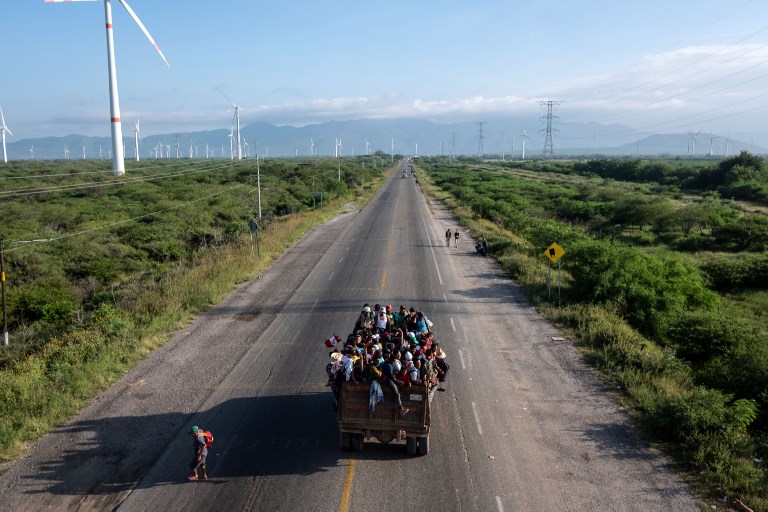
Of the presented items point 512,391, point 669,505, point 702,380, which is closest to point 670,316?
point 702,380

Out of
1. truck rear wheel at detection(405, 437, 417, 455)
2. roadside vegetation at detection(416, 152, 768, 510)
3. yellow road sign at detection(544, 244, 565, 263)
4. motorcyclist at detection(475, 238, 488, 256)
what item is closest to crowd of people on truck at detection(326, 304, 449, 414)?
truck rear wheel at detection(405, 437, 417, 455)

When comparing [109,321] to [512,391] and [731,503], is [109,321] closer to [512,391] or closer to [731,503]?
[512,391]

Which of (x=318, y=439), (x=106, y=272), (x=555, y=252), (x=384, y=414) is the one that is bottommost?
(x=106, y=272)

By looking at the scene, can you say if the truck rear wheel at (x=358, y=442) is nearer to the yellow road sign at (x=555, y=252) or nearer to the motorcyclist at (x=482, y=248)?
the yellow road sign at (x=555, y=252)

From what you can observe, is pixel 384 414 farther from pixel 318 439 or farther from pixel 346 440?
pixel 318 439

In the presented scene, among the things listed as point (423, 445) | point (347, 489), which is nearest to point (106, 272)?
point (423, 445)

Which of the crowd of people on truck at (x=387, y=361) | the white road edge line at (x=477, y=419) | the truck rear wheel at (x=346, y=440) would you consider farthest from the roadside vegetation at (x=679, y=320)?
the truck rear wheel at (x=346, y=440)
